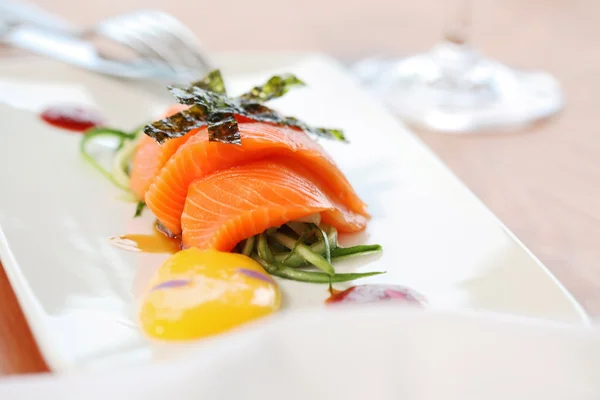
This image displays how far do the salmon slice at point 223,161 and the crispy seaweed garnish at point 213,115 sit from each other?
35mm

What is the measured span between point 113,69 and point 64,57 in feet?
0.75

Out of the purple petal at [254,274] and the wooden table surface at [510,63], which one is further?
the wooden table surface at [510,63]

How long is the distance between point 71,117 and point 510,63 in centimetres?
234

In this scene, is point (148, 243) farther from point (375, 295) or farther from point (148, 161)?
point (375, 295)

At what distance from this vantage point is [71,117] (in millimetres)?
2611

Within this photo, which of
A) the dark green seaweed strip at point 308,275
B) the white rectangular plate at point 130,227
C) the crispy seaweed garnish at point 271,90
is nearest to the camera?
the white rectangular plate at point 130,227

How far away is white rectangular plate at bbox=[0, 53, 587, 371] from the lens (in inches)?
61.4

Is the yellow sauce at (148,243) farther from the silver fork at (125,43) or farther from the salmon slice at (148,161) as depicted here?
the silver fork at (125,43)

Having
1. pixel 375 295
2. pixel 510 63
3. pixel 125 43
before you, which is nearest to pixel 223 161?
pixel 375 295

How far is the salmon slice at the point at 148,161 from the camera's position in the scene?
2141mm

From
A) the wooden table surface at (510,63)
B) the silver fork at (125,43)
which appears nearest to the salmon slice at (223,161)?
the wooden table surface at (510,63)

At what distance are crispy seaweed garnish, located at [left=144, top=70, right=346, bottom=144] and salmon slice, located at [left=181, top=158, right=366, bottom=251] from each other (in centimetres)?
12

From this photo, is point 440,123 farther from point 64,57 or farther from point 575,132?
point 64,57

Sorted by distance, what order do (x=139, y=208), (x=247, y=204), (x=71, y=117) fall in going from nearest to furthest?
(x=247, y=204)
(x=139, y=208)
(x=71, y=117)
